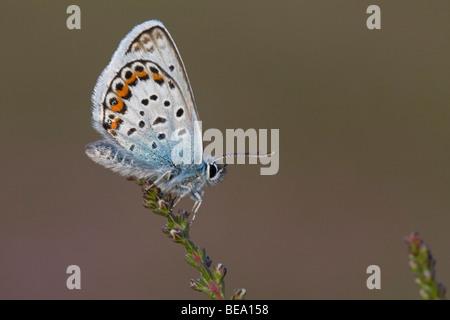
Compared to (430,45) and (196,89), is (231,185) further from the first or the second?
(430,45)

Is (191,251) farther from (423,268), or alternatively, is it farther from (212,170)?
(212,170)

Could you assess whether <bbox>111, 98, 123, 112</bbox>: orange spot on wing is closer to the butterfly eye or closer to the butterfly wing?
the butterfly wing

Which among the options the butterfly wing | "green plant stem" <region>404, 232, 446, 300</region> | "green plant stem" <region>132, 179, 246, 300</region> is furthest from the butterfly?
"green plant stem" <region>404, 232, 446, 300</region>

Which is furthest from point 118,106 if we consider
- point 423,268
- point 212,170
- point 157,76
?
point 423,268

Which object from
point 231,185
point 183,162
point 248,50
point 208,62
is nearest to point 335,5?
point 248,50

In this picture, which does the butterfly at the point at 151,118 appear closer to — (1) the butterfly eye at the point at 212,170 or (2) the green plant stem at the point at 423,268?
(1) the butterfly eye at the point at 212,170
